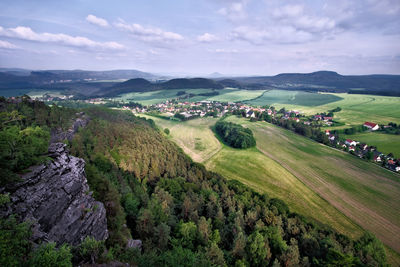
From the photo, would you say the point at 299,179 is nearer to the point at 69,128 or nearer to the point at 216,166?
the point at 216,166

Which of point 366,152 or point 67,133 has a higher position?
point 67,133

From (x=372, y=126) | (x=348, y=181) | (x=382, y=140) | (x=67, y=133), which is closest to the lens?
(x=67, y=133)

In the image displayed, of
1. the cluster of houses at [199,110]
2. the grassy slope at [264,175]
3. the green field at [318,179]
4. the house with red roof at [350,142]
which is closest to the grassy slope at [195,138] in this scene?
the grassy slope at [264,175]

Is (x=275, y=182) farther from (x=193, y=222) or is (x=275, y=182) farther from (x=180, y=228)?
(x=180, y=228)

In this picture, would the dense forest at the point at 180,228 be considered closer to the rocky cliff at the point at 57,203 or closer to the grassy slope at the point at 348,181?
the rocky cliff at the point at 57,203

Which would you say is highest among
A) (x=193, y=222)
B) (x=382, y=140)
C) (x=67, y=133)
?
(x=67, y=133)

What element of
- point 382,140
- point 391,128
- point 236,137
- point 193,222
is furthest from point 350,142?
point 193,222

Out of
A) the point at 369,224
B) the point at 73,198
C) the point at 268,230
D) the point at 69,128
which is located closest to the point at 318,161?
the point at 369,224
